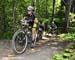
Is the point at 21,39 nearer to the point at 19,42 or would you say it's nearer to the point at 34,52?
the point at 19,42

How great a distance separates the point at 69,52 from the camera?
27.3ft

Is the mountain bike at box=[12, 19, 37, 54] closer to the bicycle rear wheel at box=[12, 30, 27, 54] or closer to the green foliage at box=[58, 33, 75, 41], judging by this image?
the bicycle rear wheel at box=[12, 30, 27, 54]

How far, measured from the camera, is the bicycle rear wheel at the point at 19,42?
9.07 metres

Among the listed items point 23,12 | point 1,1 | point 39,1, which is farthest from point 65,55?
point 39,1

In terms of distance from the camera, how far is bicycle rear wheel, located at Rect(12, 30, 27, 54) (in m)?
9.07

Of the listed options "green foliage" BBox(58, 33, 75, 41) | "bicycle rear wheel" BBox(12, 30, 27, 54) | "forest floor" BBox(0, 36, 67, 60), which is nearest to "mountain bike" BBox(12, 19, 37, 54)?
"bicycle rear wheel" BBox(12, 30, 27, 54)

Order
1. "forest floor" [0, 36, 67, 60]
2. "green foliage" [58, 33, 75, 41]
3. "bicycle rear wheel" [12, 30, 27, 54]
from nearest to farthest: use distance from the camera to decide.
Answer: "forest floor" [0, 36, 67, 60] → "bicycle rear wheel" [12, 30, 27, 54] → "green foliage" [58, 33, 75, 41]

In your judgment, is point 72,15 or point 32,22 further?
point 72,15

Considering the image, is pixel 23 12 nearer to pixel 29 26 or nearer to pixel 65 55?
pixel 29 26

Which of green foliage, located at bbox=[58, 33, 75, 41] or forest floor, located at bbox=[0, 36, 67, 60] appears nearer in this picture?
forest floor, located at bbox=[0, 36, 67, 60]

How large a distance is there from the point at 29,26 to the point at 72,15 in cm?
1450

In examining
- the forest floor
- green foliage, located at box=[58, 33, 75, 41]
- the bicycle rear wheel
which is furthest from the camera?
green foliage, located at box=[58, 33, 75, 41]

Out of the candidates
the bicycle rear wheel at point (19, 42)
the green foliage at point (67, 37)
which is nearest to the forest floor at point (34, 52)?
the bicycle rear wheel at point (19, 42)

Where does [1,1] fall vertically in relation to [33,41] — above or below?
above
